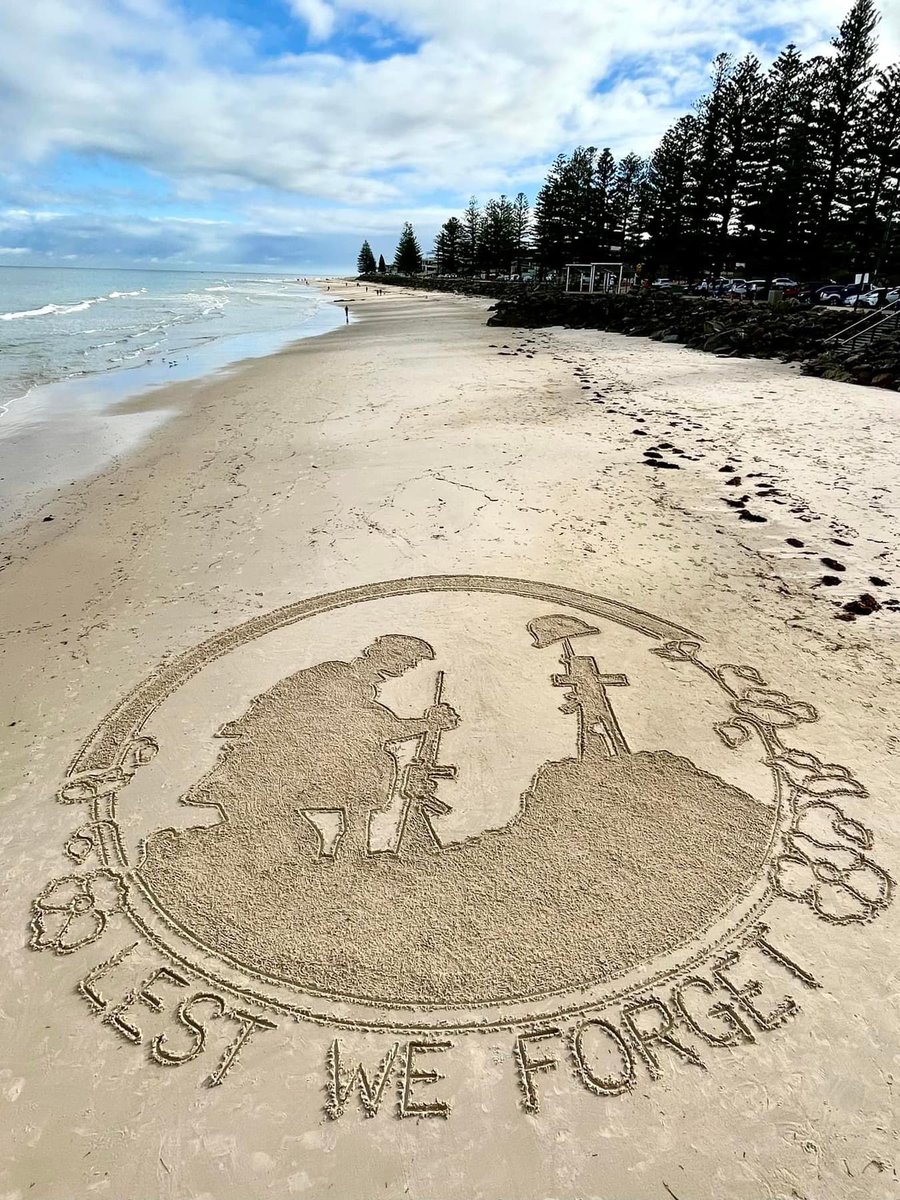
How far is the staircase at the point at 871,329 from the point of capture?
20.2 metres

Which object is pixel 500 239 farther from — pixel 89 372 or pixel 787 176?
pixel 89 372

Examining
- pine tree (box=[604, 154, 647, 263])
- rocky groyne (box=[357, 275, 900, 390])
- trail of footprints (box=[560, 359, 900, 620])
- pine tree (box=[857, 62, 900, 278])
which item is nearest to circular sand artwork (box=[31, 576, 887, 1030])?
trail of footprints (box=[560, 359, 900, 620])

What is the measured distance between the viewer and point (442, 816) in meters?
4.08

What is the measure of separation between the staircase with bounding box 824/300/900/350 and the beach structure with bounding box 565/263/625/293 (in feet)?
99.7

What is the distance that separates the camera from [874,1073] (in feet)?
9.18

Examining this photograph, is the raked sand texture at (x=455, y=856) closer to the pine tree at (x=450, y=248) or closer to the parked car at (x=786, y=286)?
the parked car at (x=786, y=286)

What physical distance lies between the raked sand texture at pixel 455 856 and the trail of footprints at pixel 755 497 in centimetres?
8

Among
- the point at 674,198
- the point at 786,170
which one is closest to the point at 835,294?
the point at 786,170

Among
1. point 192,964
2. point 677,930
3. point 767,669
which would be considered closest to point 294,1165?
point 192,964

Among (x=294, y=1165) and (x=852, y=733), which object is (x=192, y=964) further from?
(x=852, y=733)

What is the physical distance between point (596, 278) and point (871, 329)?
3833 cm

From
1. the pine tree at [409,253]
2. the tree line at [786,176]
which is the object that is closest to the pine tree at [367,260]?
the pine tree at [409,253]

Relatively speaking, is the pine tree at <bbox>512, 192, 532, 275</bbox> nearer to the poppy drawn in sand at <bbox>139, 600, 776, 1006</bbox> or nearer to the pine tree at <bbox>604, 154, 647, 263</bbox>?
the pine tree at <bbox>604, 154, 647, 263</bbox>

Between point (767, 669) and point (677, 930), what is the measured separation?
2855 millimetres
